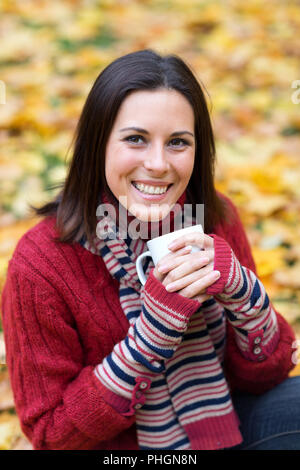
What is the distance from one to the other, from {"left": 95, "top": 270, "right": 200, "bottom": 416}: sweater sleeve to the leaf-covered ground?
2.05 feet

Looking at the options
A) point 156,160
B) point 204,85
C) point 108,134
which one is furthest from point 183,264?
point 204,85

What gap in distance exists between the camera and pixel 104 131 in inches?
50.3

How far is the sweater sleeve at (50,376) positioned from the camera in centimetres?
129

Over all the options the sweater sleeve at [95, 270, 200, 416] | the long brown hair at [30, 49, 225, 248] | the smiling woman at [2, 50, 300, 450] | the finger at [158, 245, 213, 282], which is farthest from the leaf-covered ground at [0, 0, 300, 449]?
the finger at [158, 245, 213, 282]

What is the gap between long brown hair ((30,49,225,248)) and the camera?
4.11 ft

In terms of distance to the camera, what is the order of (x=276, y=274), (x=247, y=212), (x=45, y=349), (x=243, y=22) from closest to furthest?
1. (x=45, y=349)
2. (x=276, y=274)
3. (x=247, y=212)
4. (x=243, y=22)

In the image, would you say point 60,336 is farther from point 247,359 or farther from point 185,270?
point 247,359

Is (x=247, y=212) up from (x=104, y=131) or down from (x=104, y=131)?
down

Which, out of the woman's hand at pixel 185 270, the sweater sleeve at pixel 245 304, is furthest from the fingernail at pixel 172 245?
the sweater sleeve at pixel 245 304

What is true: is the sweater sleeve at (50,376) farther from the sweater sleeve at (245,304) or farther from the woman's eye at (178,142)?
the woman's eye at (178,142)

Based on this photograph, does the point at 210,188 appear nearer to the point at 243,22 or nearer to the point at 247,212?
the point at 247,212

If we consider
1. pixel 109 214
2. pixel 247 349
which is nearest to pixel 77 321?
pixel 109 214
